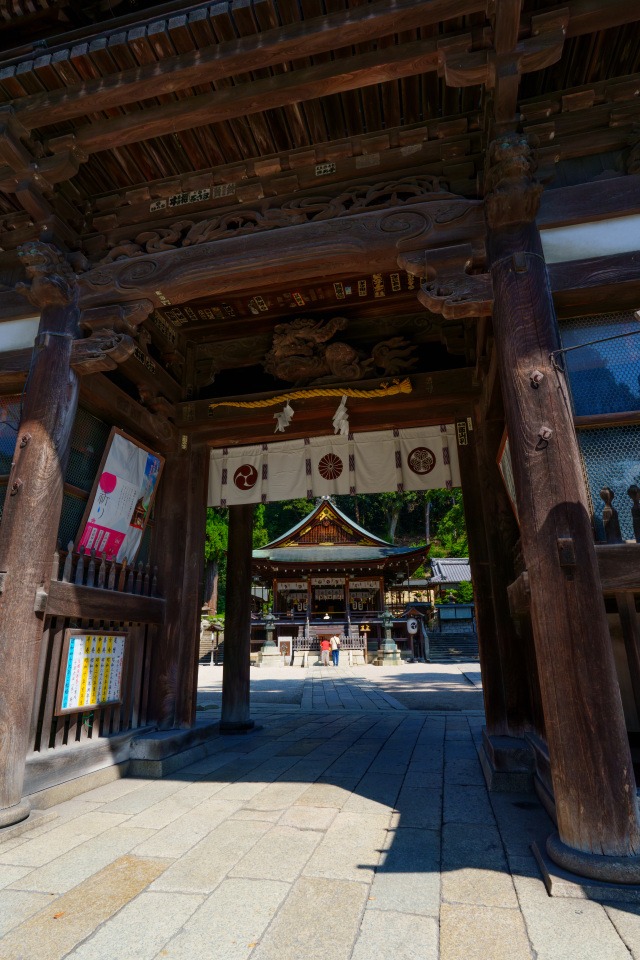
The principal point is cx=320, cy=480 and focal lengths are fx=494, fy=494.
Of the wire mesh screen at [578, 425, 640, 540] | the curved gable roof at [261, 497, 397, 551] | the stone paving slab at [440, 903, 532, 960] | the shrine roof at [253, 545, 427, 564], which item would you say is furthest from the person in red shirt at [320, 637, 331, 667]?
the stone paving slab at [440, 903, 532, 960]

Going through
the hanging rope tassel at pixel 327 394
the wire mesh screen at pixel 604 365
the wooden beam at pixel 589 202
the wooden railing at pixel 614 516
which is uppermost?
the wooden beam at pixel 589 202

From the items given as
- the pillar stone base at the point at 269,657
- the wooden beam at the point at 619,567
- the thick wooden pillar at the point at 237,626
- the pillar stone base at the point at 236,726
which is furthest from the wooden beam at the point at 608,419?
the pillar stone base at the point at 269,657

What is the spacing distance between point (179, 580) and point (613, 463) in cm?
448

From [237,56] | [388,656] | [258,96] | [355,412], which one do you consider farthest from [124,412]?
[388,656]

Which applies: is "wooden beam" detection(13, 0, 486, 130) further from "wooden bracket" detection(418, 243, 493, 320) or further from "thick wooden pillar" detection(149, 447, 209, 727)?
"thick wooden pillar" detection(149, 447, 209, 727)

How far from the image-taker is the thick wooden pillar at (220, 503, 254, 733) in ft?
22.3

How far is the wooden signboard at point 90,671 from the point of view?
407cm

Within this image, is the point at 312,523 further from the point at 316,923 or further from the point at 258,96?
the point at 316,923

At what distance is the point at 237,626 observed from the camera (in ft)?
24.0

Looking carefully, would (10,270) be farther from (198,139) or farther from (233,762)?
(233,762)

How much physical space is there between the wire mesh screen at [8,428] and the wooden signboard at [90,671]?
5.52 ft

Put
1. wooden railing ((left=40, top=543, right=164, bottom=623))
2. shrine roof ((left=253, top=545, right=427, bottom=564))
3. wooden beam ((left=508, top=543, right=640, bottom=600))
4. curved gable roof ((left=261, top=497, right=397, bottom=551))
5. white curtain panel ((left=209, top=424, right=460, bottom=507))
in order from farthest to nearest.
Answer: curved gable roof ((left=261, top=497, right=397, bottom=551)), shrine roof ((left=253, top=545, right=427, bottom=564)), white curtain panel ((left=209, top=424, right=460, bottom=507)), wooden railing ((left=40, top=543, right=164, bottom=623)), wooden beam ((left=508, top=543, right=640, bottom=600))

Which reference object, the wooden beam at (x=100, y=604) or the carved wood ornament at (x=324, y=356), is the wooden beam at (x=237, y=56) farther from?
the wooden beam at (x=100, y=604)

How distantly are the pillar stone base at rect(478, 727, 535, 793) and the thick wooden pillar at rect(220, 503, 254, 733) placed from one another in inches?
145
